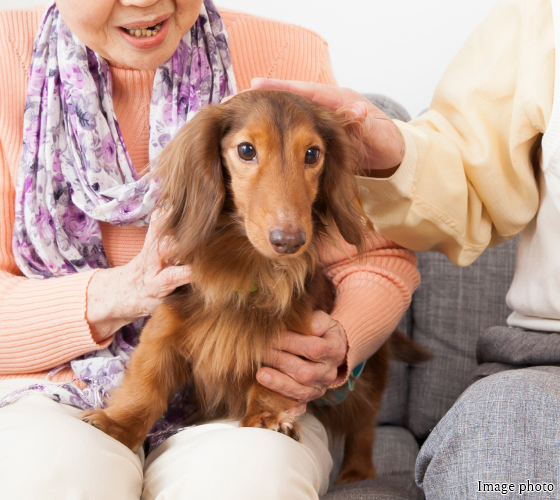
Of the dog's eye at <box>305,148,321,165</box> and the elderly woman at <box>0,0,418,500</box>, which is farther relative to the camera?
the elderly woman at <box>0,0,418,500</box>

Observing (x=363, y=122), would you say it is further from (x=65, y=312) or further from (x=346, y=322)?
(x=65, y=312)

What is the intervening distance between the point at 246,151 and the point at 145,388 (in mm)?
550

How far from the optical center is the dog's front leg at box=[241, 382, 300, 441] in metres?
1.25

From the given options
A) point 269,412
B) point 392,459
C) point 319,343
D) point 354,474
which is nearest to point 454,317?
point 392,459

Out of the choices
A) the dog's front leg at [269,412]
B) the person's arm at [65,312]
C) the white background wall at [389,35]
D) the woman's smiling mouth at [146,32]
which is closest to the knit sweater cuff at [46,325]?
the person's arm at [65,312]

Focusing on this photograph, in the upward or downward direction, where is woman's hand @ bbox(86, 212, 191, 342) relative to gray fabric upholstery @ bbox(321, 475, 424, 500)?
upward

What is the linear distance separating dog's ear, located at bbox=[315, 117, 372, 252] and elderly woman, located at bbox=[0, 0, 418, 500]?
0.75 ft

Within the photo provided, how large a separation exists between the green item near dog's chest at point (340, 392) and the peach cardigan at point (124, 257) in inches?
2.4

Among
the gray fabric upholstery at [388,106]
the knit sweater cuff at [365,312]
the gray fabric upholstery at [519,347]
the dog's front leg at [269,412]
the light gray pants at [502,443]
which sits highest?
the gray fabric upholstery at [388,106]

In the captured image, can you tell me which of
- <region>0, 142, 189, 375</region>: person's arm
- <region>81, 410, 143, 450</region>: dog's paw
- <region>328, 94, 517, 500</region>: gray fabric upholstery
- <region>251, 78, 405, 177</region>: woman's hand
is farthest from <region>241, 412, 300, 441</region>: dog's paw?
<region>328, 94, 517, 500</region>: gray fabric upholstery

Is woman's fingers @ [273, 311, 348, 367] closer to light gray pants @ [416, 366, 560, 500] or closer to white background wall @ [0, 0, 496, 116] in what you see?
light gray pants @ [416, 366, 560, 500]

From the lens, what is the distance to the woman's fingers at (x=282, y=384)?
1321mm

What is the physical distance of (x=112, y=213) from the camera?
1457mm

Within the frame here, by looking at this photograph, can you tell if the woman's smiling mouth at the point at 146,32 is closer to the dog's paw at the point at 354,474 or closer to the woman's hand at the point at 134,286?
the woman's hand at the point at 134,286
